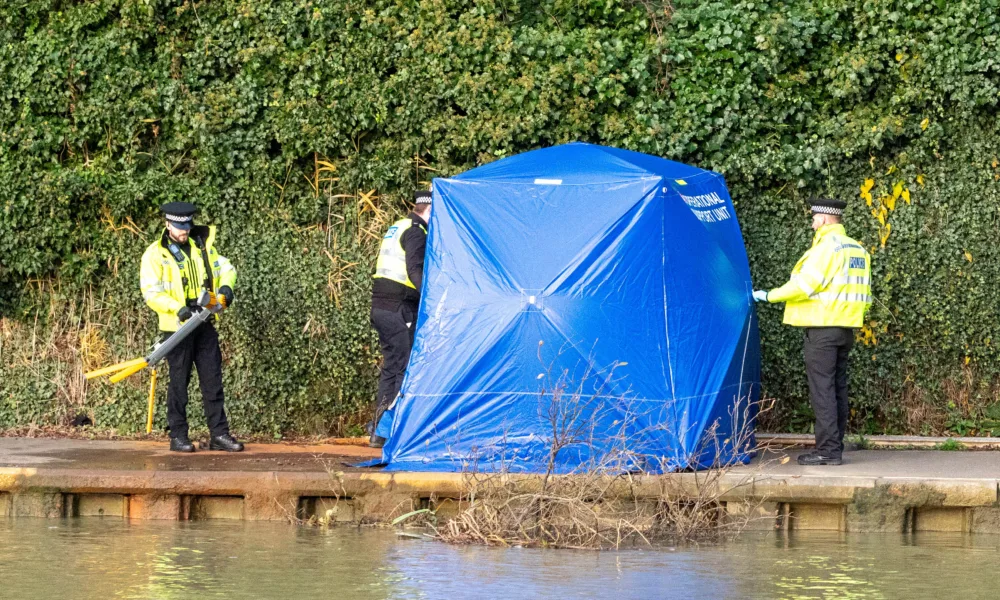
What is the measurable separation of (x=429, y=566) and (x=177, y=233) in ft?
12.6

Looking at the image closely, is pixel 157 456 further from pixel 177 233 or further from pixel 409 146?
pixel 409 146

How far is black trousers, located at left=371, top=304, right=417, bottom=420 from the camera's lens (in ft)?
35.6

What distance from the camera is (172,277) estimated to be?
Result: 34.6 ft

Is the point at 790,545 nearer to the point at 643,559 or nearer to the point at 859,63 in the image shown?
the point at 643,559

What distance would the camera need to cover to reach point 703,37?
1216 centimetres

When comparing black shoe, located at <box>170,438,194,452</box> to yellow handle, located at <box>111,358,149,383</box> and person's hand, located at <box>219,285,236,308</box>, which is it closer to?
yellow handle, located at <box>111,358,149,383</box>

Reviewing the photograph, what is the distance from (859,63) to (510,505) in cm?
536

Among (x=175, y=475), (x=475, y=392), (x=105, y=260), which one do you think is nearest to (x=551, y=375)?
(x=475, y=392)

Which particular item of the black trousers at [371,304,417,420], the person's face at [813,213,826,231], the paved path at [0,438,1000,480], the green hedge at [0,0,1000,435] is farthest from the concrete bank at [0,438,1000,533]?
the green hedge at [0,0,1000,435]

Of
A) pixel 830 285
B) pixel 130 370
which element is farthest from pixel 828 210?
pixel 130 370

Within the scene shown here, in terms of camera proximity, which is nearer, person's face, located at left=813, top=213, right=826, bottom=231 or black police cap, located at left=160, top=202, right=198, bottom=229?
person's face, located at left=813, top=213, right=826, bottom=231

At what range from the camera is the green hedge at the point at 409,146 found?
12.0 m

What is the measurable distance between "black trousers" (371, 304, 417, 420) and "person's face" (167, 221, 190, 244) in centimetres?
155

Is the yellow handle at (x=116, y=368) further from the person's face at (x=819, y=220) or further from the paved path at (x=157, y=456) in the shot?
the person's face at (x=819, y=220)
